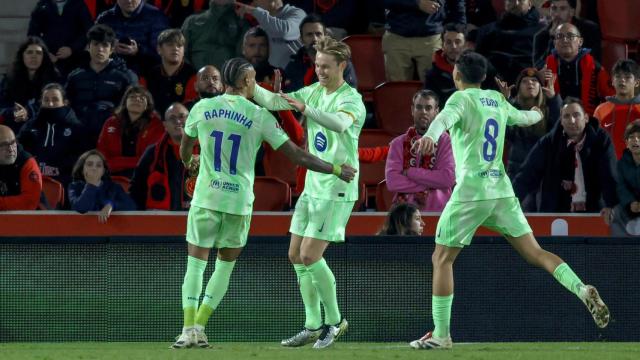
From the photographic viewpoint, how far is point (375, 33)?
1541 cm

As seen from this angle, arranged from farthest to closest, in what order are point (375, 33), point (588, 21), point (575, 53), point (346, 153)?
1. point (375, 33)
2. point (588, 21)
3. point (575, 53)
4. point (346, 153)

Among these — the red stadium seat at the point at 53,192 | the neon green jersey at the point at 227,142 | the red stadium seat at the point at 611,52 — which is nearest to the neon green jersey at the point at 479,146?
the neon green jersey at the point at 227,142

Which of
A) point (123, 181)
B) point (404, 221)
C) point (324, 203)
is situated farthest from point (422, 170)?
point (123, 181)

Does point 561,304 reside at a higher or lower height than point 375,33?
lower

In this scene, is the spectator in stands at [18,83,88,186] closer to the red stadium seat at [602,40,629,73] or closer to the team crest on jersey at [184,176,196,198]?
the team crest on jersey at [184,176,196,198]

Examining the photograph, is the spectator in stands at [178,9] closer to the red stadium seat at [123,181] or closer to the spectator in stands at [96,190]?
the red stadium seat at [123,181]

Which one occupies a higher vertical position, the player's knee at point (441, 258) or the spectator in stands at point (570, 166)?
the spectator in stands at point (570, 166)

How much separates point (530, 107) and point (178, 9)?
4464 mm

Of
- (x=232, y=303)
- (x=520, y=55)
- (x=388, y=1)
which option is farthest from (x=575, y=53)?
(x=232, y=303)

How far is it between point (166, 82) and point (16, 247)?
4009 mm

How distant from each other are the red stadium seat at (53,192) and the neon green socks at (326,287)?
3.92 m

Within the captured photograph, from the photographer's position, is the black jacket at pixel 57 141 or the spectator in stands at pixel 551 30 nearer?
the black jacket at pixel 57 141

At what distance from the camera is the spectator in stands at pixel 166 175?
12.2 meters

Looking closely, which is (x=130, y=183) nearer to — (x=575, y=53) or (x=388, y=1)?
(x=388, y=1)
